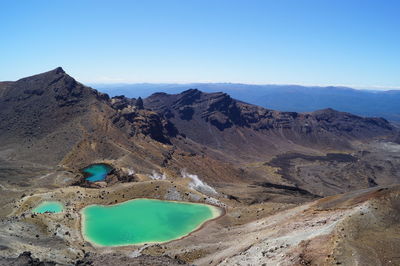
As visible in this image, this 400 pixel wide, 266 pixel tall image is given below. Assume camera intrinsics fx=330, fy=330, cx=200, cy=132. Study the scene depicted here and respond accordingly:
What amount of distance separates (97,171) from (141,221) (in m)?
55.8

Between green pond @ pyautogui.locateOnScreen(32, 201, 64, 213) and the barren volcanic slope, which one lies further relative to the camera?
green pond @ pyautogui.locateOnScreen(32, 201, 64, 213)

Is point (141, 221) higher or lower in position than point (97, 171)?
higher

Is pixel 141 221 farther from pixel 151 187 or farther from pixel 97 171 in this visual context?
pixel 97 171

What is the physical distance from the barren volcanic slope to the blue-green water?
2.13 meters

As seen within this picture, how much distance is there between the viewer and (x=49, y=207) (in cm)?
6150

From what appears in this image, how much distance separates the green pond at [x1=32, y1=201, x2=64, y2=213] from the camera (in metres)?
60.0

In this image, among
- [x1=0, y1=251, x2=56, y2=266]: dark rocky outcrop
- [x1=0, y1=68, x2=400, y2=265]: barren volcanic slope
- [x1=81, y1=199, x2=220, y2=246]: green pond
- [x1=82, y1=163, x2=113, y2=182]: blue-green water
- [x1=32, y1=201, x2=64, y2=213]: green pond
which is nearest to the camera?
[x1=0, y1=251, x2=56, y2=266]: dark rocky outcrop

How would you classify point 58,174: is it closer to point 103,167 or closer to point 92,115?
point 103,167

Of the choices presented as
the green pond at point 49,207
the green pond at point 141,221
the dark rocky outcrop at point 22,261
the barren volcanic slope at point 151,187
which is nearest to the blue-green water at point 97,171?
the barren volcanic slope at point 151,187

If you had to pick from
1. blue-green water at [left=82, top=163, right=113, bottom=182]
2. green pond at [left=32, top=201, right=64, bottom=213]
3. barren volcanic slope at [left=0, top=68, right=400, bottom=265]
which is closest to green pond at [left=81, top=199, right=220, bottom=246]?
barren volcanic slope at [left=0, top=68, right=400, bottom=265]

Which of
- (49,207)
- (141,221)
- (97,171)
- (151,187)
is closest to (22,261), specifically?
(141,221)

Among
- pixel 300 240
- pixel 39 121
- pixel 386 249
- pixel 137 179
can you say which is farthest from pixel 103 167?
pixel 386 249

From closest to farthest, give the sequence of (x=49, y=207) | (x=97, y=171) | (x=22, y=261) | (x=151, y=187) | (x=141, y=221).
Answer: (x=22, y=261) → (x=141, y=221) → (x=49, y=207) → (x=151, y=187) → (x=97, y=171)

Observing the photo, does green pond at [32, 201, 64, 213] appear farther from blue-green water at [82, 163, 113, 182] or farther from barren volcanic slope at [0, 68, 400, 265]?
blue-green water at [82, 163, 113, 182]
